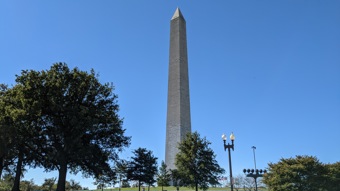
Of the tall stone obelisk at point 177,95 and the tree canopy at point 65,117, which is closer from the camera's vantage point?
the tree canopy at point 65,117

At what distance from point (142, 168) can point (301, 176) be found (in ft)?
76.1

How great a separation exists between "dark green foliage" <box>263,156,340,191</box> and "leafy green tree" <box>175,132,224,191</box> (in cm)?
612

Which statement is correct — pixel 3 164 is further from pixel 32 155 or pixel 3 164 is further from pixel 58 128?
pixel 58 128

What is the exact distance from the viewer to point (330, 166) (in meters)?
38.2

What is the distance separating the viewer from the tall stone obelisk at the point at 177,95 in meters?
64.7

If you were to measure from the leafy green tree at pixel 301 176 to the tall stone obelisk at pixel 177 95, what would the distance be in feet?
93.2

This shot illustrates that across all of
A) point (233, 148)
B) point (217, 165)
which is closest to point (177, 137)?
point (217, 165)

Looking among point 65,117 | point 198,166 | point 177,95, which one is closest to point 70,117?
point 65,117

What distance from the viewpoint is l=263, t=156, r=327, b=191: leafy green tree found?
3416cm

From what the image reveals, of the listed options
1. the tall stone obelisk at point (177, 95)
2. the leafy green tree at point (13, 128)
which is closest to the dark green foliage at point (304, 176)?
the leafy green tree at point (13, 128)

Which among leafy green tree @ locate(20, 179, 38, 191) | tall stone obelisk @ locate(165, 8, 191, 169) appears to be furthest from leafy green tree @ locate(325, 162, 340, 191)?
→ leafy green tree @ locate(20, 179, 38, 191)

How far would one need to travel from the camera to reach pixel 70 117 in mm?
32719

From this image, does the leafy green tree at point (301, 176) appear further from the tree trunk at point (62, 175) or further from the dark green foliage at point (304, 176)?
the tree trunk at point (62, 175)

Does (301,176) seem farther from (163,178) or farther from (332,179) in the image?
(163,178)
